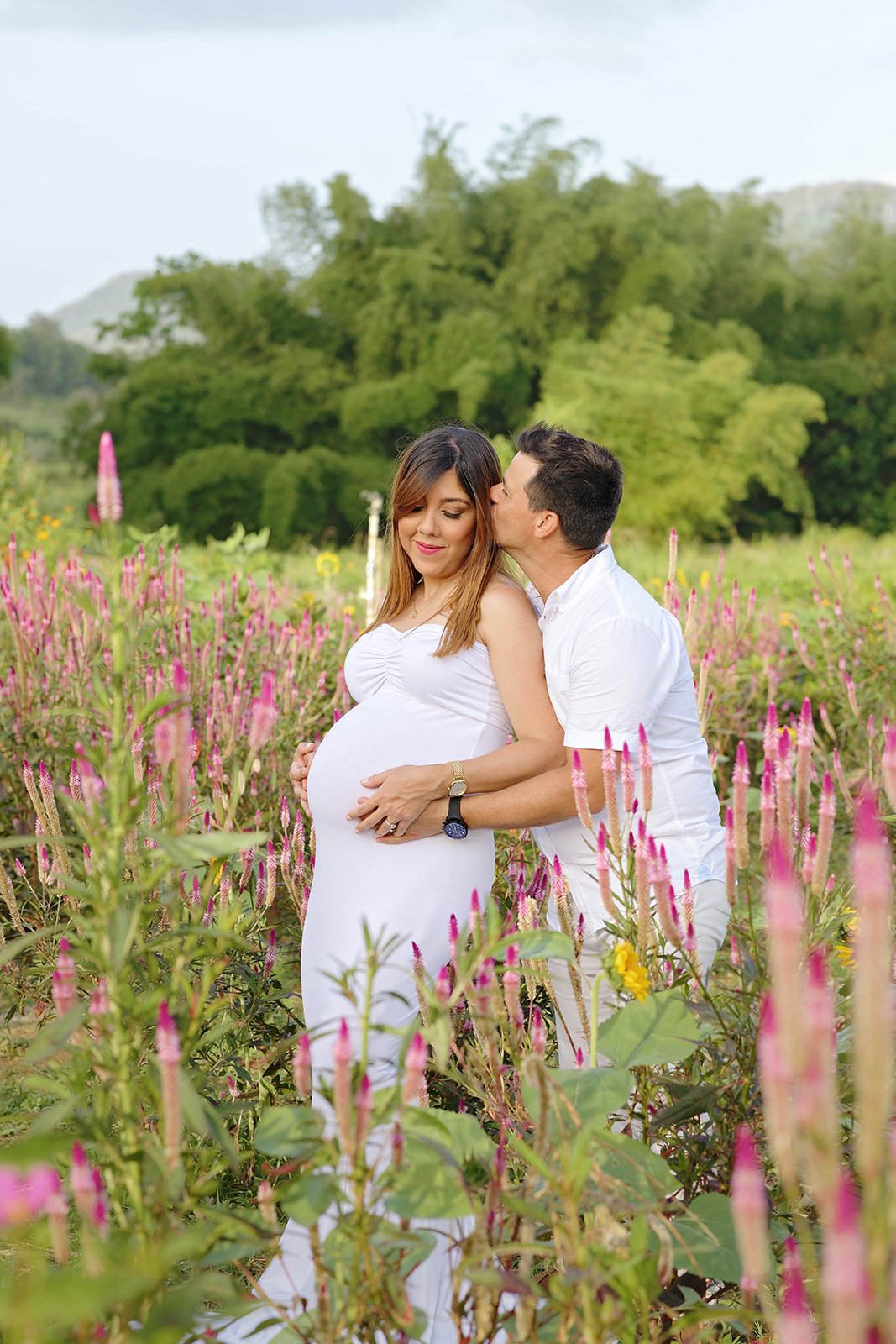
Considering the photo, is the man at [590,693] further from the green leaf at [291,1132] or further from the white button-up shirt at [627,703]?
the green leaf at [291,1132]

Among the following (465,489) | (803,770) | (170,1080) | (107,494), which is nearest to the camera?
(170,1080)

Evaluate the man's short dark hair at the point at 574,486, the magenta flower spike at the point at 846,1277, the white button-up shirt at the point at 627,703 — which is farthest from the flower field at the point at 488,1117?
the man's short dark hair at the point at 574,486

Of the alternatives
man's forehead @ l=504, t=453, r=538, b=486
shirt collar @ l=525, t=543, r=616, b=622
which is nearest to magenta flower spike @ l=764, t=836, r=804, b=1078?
shirt collar @ l=525, t=543, r=616, b=622

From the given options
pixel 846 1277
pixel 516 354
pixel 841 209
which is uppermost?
pixel 841 209

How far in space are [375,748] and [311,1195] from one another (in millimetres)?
1377

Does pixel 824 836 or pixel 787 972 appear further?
pixel 824 836

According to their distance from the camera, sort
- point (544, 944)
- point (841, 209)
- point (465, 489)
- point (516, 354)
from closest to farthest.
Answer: point (544, 944) < point (465, 489) < point (516, 354) < point (841, 209)

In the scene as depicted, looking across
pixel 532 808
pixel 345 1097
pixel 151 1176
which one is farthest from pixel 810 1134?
pixel 532 808

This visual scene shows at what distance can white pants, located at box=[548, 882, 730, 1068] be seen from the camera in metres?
2.19

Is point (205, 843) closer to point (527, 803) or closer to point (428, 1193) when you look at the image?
point (428, 1193)

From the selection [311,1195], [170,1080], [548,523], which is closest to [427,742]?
[548,523]

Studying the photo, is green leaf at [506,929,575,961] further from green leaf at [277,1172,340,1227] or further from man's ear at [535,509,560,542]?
man's ear at [535,509,560,542]

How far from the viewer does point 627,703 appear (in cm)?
224

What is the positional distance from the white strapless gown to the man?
0.25ft
